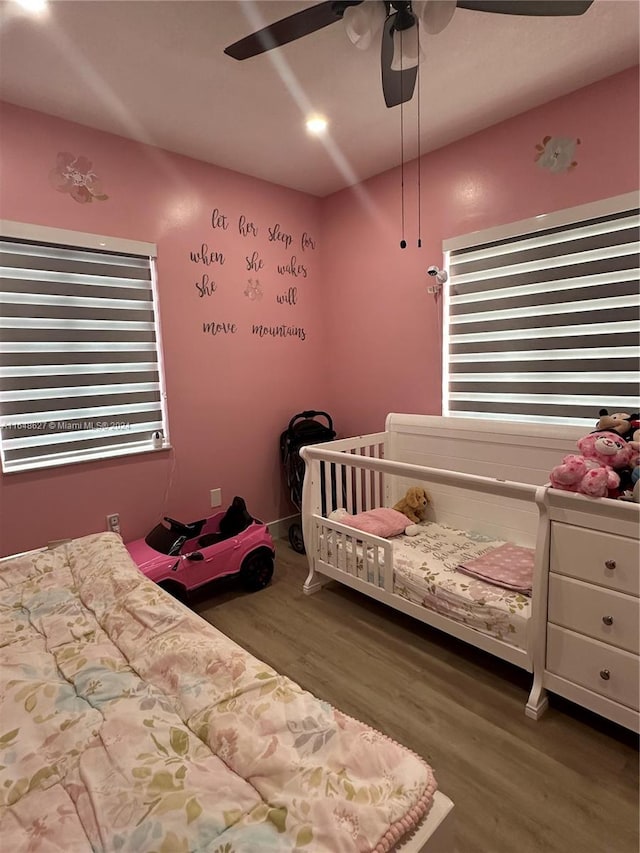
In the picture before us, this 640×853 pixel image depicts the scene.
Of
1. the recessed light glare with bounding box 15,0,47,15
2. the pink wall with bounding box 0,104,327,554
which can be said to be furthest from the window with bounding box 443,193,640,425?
the recessed light glare with bounding box 15,0,47,15

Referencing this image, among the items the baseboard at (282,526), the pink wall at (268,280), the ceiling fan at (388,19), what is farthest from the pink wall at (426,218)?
the ceiling fan at (388,19)

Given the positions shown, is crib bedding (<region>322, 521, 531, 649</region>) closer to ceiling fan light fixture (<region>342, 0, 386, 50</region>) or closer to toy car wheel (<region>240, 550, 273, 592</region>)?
toy car wheel (<region>240, 550, 273, 592</region>)

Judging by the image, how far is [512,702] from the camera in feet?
5.90

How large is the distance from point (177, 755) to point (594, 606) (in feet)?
4.63

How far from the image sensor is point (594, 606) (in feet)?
5.28

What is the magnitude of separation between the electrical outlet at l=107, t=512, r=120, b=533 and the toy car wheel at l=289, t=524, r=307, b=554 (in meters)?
1.20

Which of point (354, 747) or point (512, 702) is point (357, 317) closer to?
point (512, 702)

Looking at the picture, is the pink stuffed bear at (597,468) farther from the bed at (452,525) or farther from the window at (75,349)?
the window at (75,349)

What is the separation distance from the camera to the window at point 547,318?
225cm

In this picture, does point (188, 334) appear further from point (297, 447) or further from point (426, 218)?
point (426, 218)

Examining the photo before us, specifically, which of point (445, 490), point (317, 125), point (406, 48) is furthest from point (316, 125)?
point (445, 490)

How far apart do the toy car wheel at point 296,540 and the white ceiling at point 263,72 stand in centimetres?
252

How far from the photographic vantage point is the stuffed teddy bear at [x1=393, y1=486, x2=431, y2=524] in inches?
111

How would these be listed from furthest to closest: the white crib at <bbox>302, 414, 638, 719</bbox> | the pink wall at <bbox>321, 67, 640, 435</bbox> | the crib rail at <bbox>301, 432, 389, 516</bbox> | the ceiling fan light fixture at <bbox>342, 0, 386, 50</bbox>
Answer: the crib rail at <bbox>301, 432, 389, 516</bbox> < the pink wall at <bbox>321, 67, 640, 435</bbox> < the white crib at <bbox>302, 414, 638, 719</bbox> < the ceiling fan light fixture at <bbox>342, 0, 386, 50</bbox>
